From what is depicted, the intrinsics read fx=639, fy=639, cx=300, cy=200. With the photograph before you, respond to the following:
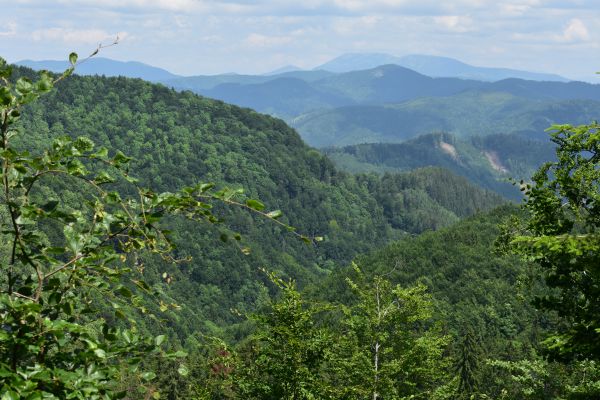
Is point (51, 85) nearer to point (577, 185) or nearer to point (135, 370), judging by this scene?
point (135, 370)

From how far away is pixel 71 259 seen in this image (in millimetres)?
5410

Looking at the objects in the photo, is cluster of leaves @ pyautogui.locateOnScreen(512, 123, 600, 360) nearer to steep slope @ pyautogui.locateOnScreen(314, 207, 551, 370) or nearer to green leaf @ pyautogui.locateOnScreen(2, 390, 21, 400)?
green leaf @ pyautogui.locateOnScreen(2, 390, 21, 400)

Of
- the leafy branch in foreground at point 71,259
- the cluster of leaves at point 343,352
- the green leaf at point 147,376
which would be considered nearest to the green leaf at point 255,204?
the leafy branch in foreground at point 71,259

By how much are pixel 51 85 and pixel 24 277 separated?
1.89 metres

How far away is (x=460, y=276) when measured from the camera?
551 feet

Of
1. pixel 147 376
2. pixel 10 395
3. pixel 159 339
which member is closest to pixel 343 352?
pixel 159 339

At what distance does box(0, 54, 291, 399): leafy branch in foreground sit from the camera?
4.90 metres

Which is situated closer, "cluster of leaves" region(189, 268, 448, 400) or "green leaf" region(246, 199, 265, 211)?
"green leaf" region(246, 199, 265, 211)

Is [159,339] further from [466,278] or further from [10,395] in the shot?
[466,278]

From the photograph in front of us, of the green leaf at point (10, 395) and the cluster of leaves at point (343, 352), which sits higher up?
the green leaf at point (10, 395)

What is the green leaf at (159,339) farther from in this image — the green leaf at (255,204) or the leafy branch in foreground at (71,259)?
the green leaf at (255,204)

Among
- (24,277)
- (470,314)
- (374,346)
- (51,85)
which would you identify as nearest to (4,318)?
(24,277)

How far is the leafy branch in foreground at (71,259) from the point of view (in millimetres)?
4898

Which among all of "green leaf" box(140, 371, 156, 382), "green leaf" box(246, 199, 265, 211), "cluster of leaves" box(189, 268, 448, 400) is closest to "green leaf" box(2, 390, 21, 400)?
"green leaf" box(140, 371, 156, 382)
